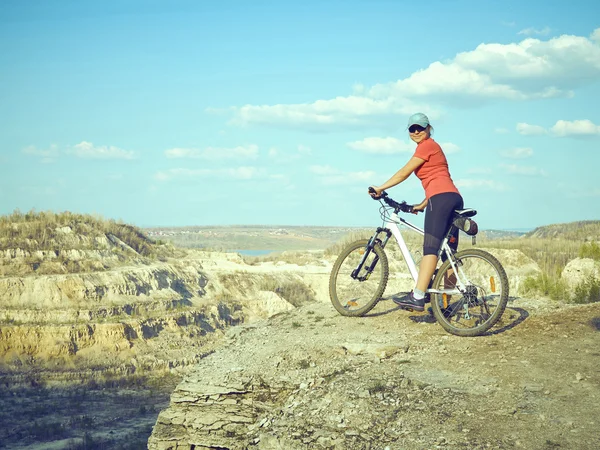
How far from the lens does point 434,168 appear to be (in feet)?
27.7

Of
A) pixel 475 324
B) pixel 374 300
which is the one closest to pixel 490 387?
pixel 475 324

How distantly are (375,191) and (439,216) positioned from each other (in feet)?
3.53

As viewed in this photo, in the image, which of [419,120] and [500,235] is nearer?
[419,120]

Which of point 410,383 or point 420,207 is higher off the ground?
point 420,207

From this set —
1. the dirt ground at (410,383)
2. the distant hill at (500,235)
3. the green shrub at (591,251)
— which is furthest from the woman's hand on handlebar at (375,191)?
the distant hill at (500,235)

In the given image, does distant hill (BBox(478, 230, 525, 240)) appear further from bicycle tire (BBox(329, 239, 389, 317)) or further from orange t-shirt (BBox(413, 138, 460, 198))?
orange t-shirt (BBox(413, 138, 460, 198))

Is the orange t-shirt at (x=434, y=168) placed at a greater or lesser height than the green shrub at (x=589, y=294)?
greater

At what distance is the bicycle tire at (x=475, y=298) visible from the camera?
798 centimetres

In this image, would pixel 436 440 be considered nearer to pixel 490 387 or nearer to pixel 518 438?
pixel 518 438

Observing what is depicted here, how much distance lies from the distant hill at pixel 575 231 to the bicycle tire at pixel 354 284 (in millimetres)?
21202

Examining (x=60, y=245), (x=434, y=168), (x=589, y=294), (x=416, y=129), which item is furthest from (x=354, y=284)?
(x=60, y=245)

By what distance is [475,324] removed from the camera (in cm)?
850

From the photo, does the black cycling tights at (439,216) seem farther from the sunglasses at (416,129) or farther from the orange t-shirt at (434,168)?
the sunglasses at (416,129)

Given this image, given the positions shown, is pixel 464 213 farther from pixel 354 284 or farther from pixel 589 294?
pixel 589 294
